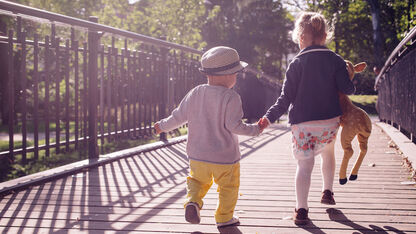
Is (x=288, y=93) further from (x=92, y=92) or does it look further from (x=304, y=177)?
(x=92, y=92)

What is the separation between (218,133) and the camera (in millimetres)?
2998

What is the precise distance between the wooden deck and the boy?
21 centimetres

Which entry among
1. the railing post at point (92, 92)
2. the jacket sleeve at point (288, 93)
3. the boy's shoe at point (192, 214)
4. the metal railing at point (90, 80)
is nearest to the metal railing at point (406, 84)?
the jacket sleeve at point (288, 93)

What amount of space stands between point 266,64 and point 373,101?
1439cm

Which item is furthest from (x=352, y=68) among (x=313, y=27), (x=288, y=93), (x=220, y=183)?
(x=220, y=183)

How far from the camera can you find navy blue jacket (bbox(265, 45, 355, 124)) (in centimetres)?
314

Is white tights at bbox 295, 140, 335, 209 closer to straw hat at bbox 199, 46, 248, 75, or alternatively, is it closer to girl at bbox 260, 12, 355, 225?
girl at bbox 260, 12, 355, 225

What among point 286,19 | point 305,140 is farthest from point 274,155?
point 286,19

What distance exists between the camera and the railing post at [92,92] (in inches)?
211

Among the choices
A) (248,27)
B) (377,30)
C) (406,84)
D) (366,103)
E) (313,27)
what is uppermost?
(248,27)

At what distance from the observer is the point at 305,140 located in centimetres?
320

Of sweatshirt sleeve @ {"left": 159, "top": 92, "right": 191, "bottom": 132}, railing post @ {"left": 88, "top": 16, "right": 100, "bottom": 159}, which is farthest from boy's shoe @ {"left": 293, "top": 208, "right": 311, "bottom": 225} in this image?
railing post @ {"left": 88, "top": 16, "right": 100, "bottom": 159}

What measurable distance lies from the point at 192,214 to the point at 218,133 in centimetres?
53

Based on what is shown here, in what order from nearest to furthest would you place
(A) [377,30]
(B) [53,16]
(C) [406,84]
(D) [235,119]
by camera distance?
(D) [235,119], (B) [53,16], (C) [406,84], (A) [377,30]
